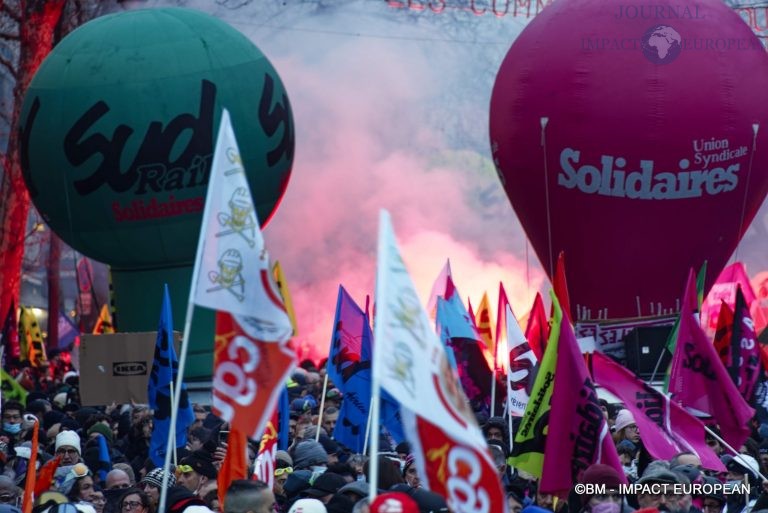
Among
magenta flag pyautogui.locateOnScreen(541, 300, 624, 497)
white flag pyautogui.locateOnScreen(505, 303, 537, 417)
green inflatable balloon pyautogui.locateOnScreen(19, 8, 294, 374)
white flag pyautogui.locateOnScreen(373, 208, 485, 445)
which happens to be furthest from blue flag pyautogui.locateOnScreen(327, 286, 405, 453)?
white flag pyautogui.locateOnScreen(373, 208, 485, 445)

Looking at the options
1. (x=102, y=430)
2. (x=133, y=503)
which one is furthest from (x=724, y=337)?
(x=133, y=503)

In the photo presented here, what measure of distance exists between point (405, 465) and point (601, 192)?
11.4m

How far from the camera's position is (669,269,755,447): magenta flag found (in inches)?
514

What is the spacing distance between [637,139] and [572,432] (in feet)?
41.9

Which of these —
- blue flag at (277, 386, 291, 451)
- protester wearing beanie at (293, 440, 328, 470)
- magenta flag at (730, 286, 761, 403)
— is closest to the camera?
protester wearing beanie at (293, 440, 328, 470)

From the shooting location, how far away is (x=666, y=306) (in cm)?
2344

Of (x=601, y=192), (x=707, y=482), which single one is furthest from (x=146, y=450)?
(x=601, y=192)

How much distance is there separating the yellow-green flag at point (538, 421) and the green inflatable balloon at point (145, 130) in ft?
31.2

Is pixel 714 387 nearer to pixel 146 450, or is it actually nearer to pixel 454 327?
pixel 454 327

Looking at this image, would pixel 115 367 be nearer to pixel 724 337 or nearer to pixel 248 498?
pixel 724 337

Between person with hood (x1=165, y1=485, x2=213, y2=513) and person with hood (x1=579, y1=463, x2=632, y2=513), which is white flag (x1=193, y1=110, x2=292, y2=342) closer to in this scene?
person with hood (x1=165, y1=485, x2=213, y2=513)

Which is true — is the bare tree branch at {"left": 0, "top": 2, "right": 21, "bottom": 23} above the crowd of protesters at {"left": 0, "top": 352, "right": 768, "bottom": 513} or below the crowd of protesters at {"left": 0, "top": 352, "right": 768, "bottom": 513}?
above

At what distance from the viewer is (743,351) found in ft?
54.7

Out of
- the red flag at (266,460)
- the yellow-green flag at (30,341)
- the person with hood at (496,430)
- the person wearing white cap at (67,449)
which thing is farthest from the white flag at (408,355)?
the yellow-green flag at (30,341)
